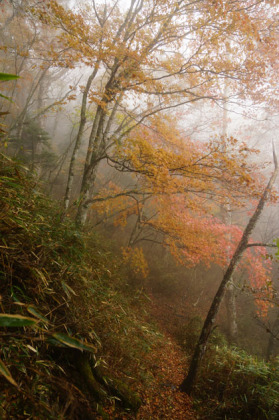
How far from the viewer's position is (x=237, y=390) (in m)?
3.77

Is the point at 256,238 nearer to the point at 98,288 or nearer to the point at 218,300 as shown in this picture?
the point at 218,300

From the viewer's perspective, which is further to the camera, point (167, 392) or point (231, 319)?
point (231, 319)

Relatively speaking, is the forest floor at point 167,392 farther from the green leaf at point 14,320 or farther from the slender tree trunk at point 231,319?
the slender tree trunk at point 231,319

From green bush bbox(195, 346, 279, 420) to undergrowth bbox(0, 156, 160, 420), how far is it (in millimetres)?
1302

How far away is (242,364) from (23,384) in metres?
4.62

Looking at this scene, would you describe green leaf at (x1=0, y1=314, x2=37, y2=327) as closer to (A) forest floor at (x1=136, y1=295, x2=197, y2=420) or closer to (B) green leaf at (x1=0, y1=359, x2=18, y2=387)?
(B) green leaf at (x1=0, y1=359, x2=18, y2=387)

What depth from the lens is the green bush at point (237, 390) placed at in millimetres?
3412

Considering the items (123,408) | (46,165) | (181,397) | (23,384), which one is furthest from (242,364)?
(46,165)

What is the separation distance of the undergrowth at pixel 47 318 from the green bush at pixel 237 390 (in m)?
1.30

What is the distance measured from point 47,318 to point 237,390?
379cm

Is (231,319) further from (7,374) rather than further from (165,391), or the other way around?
(7,374)

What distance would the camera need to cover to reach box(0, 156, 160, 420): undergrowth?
1.44 metres

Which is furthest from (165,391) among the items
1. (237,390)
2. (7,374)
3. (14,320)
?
(14,320)

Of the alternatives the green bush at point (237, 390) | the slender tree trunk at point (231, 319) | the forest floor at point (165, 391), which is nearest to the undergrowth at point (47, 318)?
the forest floor at point (165, 391)
